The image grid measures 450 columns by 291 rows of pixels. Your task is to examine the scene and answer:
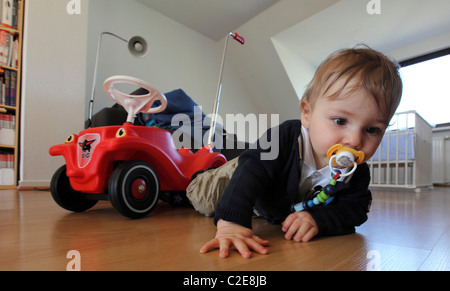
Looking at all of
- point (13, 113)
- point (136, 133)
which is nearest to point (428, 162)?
point (136, 133)

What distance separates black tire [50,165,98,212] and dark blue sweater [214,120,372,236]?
65 cm

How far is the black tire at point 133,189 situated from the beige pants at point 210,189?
0.13 meters

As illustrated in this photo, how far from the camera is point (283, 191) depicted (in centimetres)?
66

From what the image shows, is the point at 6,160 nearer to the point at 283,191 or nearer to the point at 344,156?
the point at 283,191

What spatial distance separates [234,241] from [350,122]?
32 cm

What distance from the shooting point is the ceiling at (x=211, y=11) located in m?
2.82

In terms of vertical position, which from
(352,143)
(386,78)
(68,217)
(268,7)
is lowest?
(68,217)

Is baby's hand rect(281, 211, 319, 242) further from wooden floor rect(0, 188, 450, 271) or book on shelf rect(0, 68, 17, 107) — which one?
book on shelf rect(0, 68, 17, 107)

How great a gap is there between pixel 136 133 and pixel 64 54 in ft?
5.22

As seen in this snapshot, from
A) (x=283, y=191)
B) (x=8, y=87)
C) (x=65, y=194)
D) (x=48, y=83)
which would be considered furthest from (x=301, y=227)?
(x=8, y=87)

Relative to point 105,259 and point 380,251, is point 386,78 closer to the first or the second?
point 380,251

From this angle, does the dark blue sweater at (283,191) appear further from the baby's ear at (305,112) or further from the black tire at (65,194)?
the black tire at (65,194)
